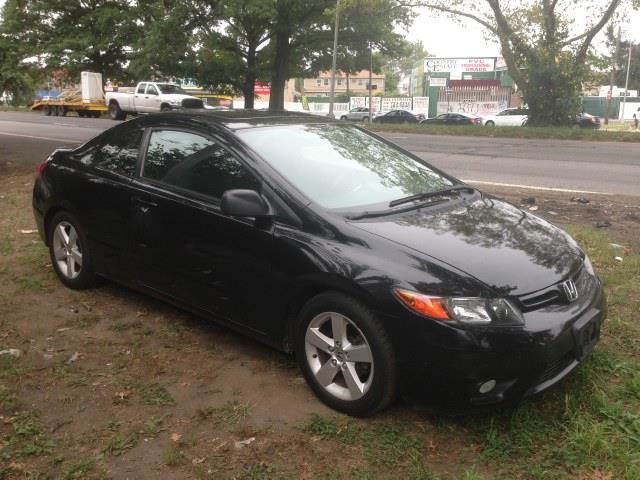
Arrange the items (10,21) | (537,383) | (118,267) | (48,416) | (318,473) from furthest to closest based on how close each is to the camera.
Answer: (10,21) < (118,267) < (48,416) < (537,383) < (318,473)

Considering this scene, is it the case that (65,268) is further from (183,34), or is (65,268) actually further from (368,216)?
(183,34)

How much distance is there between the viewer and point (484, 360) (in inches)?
110

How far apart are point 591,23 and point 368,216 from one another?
26811 mm

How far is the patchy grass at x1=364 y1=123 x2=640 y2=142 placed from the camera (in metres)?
22.9

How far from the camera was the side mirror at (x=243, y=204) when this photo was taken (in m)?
3.42

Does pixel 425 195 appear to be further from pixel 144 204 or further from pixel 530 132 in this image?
pixel 530 132

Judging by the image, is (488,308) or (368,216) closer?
(488,308)

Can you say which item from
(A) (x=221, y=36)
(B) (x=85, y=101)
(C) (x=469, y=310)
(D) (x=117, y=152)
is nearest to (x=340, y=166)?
(C) (x=469, y=310)

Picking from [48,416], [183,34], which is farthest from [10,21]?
[48,416]

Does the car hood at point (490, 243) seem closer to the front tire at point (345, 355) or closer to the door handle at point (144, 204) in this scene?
the front tire at point (345, 355)

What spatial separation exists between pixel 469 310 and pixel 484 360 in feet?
0.75

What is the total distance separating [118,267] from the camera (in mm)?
4449

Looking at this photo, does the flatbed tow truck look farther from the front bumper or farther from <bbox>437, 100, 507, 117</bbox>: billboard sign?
the front bumper

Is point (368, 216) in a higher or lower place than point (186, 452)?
higher
